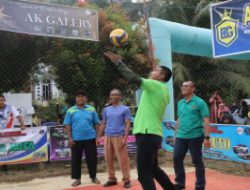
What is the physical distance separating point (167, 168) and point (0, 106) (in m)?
3.56

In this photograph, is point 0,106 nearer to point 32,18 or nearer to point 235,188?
point 32,18

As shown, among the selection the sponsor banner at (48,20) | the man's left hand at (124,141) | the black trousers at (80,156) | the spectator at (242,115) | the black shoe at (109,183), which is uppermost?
the sponsor banner at (48,20)

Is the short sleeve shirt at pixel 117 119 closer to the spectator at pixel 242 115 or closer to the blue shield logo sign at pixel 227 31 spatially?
the blue shield logo sign at pixel 227 31

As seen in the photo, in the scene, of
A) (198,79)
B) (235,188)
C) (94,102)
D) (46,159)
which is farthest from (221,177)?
(198,79)

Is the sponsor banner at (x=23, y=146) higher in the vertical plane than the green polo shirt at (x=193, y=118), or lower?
lower

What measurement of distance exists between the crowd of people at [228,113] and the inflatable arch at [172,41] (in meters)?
2.04

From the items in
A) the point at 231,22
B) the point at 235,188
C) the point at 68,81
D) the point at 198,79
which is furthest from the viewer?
the point at 198,79

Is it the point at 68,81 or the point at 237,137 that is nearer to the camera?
the point at 237,137

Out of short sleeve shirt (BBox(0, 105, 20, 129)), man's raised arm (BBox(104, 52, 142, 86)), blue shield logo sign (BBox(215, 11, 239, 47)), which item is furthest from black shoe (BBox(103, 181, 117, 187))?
blue shield logo sign (BBox(215, 11, 239, 47))

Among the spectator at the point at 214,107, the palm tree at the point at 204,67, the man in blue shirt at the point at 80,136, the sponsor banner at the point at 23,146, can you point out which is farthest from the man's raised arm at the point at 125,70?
the palm tree at the point at 204,67

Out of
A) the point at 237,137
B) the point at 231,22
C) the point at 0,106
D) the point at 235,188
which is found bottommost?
the point at 235,188

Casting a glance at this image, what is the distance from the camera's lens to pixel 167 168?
8852 millimetres

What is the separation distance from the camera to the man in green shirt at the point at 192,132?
602 centimetres

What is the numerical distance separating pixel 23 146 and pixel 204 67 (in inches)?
460
